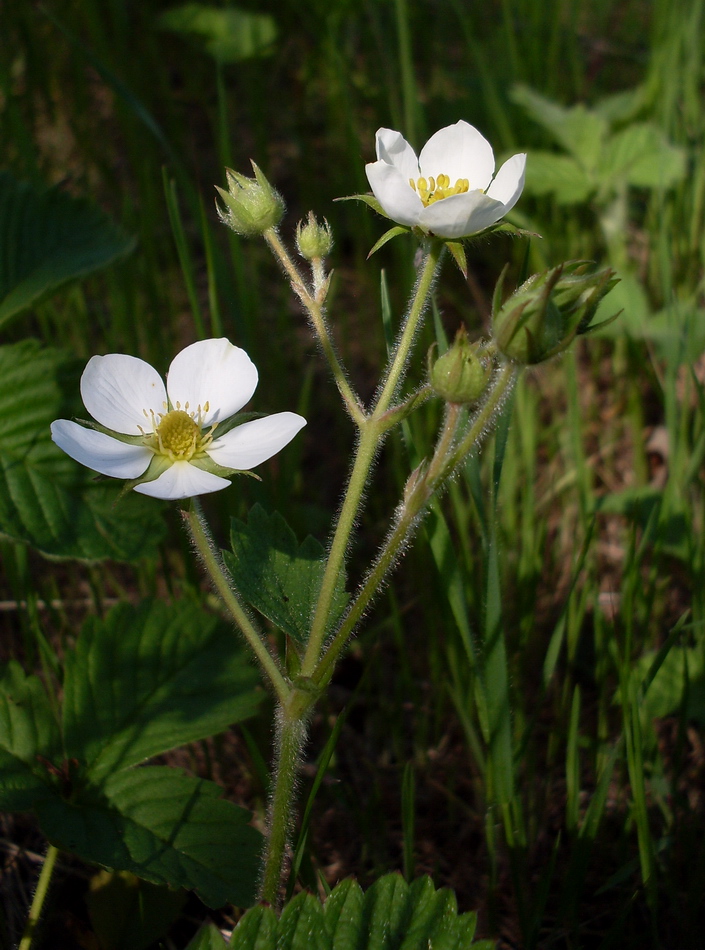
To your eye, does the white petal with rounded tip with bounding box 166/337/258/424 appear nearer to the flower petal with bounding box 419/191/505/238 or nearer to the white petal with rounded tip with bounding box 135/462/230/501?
the white petal with rounded tip with bounding box 135/462/230/501

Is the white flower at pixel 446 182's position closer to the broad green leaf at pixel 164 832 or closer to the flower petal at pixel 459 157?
the flower petal at pixel 459 157

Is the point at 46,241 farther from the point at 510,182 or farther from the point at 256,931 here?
the point at 256,931

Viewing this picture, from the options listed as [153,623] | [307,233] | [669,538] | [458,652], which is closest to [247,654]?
[153,623]

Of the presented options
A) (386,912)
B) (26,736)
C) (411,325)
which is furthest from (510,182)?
(26,736)

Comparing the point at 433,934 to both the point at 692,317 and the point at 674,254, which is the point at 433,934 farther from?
the point at 674,254

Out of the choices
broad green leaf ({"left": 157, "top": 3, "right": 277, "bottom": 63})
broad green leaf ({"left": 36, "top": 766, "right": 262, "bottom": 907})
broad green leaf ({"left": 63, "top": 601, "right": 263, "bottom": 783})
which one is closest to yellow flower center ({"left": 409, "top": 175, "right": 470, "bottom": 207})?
broad green leaf ({"left": 63, "top": 601, "right": 263, "bottom": 783})

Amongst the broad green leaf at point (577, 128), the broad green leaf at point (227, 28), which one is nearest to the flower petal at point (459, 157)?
the broad green leaf at point (577, 128)

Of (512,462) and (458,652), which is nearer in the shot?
(458,652)
